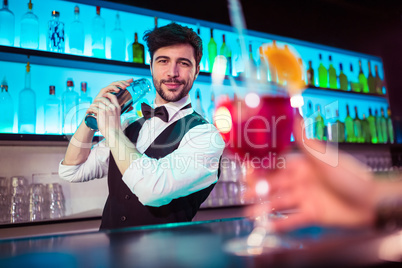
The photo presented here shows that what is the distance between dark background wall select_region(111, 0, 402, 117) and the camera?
216cm

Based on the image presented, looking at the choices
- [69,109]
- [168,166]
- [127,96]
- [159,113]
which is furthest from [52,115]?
[168,166]

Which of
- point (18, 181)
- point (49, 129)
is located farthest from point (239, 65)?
point (18, 181)

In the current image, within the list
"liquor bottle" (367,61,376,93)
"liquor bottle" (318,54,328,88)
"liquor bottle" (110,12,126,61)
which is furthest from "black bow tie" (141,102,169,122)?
"liquor bottle" (367,61,376,93)

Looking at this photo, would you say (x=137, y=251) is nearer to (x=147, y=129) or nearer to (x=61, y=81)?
(x=147, y=129)

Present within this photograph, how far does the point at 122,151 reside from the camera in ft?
3.45

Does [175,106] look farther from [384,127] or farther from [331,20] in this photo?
[384,127]

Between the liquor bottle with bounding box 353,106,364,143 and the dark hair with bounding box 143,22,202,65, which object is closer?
the dark hair with bounding box 143,22,202,65

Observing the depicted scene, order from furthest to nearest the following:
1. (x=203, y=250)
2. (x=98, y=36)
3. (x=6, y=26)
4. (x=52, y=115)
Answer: (x=98, y=36) → (x=52, y=115) → (x=6, y=26) → (x=203, y=250)

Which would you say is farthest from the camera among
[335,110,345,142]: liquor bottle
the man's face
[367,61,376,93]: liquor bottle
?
[367,61,376,93]: liquor bottle

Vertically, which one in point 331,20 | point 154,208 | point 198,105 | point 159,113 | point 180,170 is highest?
point 331,20

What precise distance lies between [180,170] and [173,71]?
52cm

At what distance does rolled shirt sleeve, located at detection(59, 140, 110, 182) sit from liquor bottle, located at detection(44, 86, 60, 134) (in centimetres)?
43

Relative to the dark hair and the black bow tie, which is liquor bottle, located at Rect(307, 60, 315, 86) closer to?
the dark hair

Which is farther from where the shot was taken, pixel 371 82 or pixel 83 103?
pixel 371 82
